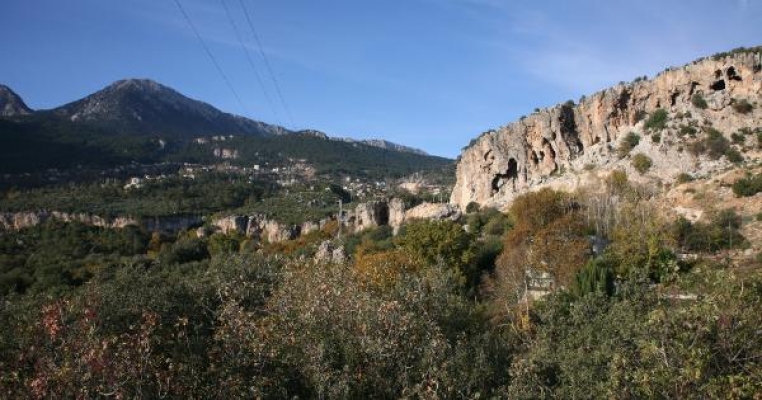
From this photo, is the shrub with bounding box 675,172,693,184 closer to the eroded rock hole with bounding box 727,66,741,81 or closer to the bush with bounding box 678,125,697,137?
the bush with bounding box 678,125,697,137

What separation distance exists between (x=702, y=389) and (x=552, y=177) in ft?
176

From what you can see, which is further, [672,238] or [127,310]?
[672,238]

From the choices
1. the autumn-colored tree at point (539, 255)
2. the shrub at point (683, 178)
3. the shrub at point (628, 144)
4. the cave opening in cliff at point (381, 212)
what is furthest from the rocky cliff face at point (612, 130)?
the autumn-colored tree at point (539, 255)

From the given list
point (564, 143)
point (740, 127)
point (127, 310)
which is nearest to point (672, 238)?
point (740, 127)

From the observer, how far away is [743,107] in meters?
52.6

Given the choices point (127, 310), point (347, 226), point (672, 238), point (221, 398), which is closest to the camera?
point (221, 398)

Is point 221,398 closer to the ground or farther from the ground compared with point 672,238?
closer to the ground

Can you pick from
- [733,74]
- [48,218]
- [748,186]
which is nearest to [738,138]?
[733,74]

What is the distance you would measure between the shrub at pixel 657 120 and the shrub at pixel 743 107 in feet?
18.6

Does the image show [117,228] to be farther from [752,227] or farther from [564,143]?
[752,227]

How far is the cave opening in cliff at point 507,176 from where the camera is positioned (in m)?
68.9

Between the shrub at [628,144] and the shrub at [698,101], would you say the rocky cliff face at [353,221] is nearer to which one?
the shrub at [628,144]

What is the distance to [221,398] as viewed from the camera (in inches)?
449

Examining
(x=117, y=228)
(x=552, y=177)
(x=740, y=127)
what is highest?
(x=740, y=127)
